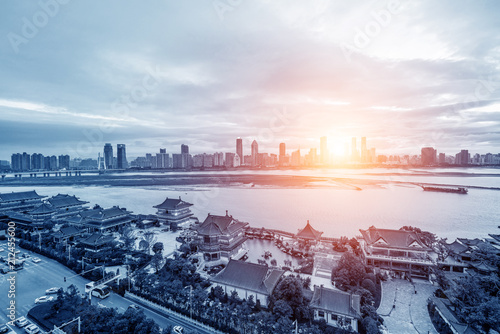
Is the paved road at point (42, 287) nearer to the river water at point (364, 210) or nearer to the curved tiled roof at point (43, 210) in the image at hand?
the curved tiled roof at point (43, 210)

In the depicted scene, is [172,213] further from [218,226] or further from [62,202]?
[62,202]

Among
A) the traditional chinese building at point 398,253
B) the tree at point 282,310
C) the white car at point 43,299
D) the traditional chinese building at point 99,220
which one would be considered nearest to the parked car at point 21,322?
the white car at point 43,299

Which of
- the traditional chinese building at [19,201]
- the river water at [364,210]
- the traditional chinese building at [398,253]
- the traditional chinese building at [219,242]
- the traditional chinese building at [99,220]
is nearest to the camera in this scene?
the traditional chinese building at [398,253]

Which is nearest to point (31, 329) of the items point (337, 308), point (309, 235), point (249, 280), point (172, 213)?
point (249, 280)

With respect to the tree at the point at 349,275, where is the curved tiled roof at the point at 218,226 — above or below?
above

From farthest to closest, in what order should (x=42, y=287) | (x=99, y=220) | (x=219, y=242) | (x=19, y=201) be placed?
(x=19, y=201)
(x=99, y=220)
(x=219, y=242)
(x=42, y=287)

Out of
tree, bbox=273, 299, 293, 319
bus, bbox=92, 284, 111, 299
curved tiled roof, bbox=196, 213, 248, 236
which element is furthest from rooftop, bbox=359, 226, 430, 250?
bus, bbox=92, 284, 111, 299

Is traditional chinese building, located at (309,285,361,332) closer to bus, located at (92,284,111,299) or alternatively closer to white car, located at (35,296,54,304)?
bus, located at (92,284,111,299)
